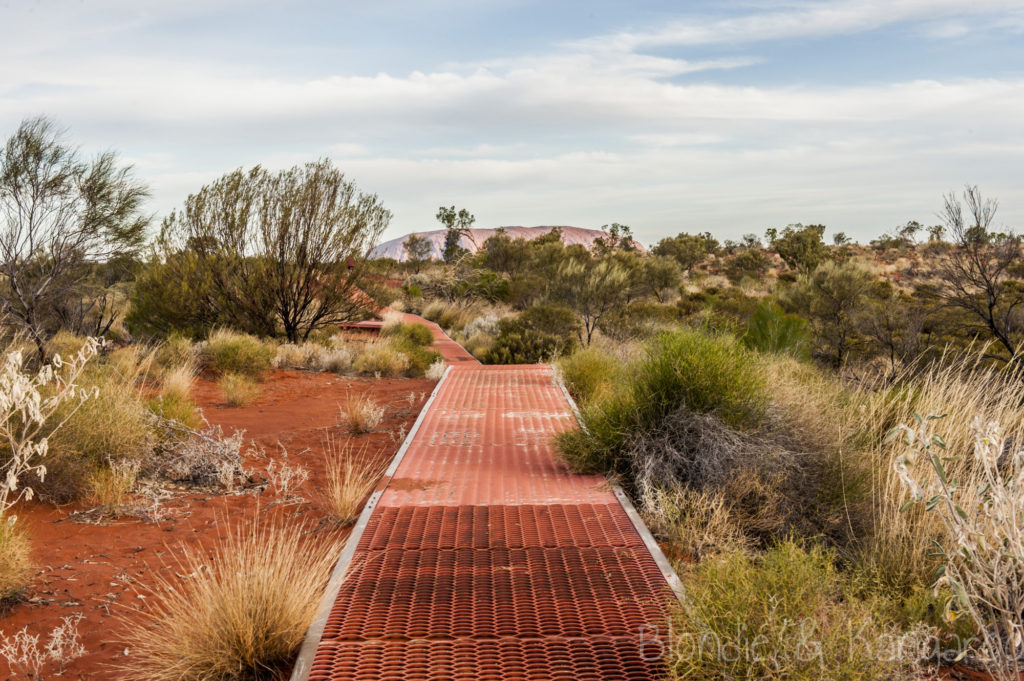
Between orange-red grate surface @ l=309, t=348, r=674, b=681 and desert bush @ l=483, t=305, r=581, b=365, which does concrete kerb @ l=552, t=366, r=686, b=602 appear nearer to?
orange-red grate surface @ l=309, t=348, r=674, b=681

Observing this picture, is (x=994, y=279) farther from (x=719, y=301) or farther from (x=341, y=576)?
(x=341, y=576)

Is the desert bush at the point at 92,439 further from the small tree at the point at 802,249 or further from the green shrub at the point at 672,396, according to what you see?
the small tree at the point at 802,249

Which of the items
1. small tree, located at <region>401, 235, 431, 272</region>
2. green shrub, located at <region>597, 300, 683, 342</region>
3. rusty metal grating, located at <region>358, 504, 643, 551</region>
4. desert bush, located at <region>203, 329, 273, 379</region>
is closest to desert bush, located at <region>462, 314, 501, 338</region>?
green shrub, located at <region>597, 300, 683, 342</region>

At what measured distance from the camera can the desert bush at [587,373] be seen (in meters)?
11.0

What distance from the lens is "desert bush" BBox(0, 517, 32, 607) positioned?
14.9ft

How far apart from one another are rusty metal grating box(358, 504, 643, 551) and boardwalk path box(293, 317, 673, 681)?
0.02 m

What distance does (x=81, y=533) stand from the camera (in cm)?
582

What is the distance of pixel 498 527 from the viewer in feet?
18.4

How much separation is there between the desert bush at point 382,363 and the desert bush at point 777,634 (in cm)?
1308

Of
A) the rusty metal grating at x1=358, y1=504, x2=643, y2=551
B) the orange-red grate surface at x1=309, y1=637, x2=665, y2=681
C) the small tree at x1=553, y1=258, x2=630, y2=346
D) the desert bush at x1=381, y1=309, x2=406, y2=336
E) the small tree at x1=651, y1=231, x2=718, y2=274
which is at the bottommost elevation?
the orange-red grate surface at x1=309, y1=637, x2=665, y2=681

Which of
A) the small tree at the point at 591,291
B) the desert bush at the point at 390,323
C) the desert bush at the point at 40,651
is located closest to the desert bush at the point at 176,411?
the desert bush at the point at 40,651

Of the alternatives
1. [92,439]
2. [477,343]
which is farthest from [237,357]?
[477,343]

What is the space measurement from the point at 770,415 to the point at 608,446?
1.53m

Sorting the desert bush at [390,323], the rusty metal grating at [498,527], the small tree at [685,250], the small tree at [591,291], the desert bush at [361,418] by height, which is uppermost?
the small tree at [685,250]
